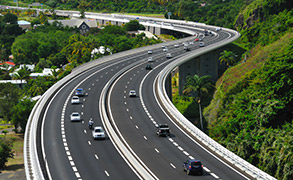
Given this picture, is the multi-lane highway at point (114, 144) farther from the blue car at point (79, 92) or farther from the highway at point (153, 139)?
the blue car at point (79, 92)

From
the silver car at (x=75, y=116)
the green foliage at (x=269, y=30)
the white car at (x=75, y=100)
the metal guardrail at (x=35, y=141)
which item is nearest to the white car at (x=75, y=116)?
the silver car at (x=75, y=116)

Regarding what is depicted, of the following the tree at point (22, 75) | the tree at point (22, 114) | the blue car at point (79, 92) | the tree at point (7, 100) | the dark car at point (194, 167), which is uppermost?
the dark car at point (194, 167)

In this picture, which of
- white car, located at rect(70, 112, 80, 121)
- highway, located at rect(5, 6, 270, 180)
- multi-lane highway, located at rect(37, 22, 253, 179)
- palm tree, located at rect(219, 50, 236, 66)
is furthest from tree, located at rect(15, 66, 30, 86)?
white car, located at rect(70, 112, 80, 121)

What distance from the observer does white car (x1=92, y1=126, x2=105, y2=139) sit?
2350 inches

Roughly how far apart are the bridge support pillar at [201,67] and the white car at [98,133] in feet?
236

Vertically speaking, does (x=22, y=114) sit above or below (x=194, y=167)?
below

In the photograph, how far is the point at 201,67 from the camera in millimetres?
135750

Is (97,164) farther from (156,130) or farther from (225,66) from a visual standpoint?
(225,66)

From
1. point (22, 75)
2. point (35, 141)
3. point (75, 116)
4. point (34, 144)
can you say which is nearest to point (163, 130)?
point (75, 116)

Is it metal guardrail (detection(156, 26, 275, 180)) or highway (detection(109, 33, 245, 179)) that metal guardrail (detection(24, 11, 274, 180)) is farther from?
highway (detection(109, 33, 245, 179))

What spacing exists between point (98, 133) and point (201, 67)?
260ft

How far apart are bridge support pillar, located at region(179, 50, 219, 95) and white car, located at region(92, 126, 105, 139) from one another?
236ft

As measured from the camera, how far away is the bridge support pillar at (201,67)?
132 m

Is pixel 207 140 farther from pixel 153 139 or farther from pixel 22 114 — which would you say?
pixel 22 114
